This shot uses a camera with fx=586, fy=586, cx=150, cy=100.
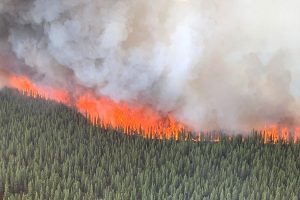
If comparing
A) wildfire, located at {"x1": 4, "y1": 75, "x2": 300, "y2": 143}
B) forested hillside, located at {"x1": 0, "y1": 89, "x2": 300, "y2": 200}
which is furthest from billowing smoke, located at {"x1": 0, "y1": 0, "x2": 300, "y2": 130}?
forested hillside, located at {"x1": 0, "y1": 89, "x2": 300, "y2": 200}

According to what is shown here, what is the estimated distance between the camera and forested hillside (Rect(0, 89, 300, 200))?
928cm

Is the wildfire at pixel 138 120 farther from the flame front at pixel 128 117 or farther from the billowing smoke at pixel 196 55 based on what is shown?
the billowing smoke at pixel 196 55

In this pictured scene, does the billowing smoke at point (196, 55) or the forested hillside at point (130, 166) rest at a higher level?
the billowing smoke at point (196, 55)

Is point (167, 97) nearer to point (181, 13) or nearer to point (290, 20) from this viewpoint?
point (181, 13)

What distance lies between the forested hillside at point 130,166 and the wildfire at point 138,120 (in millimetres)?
461

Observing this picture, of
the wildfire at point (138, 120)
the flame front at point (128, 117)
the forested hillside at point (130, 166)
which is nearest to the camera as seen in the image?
the forested hillside at point (130, 166)

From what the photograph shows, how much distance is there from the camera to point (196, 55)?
1238cm

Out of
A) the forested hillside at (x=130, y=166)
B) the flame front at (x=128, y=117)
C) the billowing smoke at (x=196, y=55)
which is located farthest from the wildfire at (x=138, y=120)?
the forested hillside at (x=130, y=166)

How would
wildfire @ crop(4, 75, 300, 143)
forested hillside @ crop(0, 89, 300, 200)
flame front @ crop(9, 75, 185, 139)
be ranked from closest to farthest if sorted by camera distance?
forested hillside @ crop(0, 89, 300, 200)
wildfire @ crop(4, 75, 300, 143)
flame front @ crop(9, 75, 185, 139)

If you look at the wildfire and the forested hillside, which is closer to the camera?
the forested hillside

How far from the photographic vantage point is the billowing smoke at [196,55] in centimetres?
1237

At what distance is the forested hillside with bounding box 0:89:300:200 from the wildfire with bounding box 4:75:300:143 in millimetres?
461

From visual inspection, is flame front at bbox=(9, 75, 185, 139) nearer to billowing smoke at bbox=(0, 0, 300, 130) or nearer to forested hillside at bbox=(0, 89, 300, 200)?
billowing smoke at bbox=(0, 0, 300, 130)

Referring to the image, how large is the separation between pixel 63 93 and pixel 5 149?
159 inches
